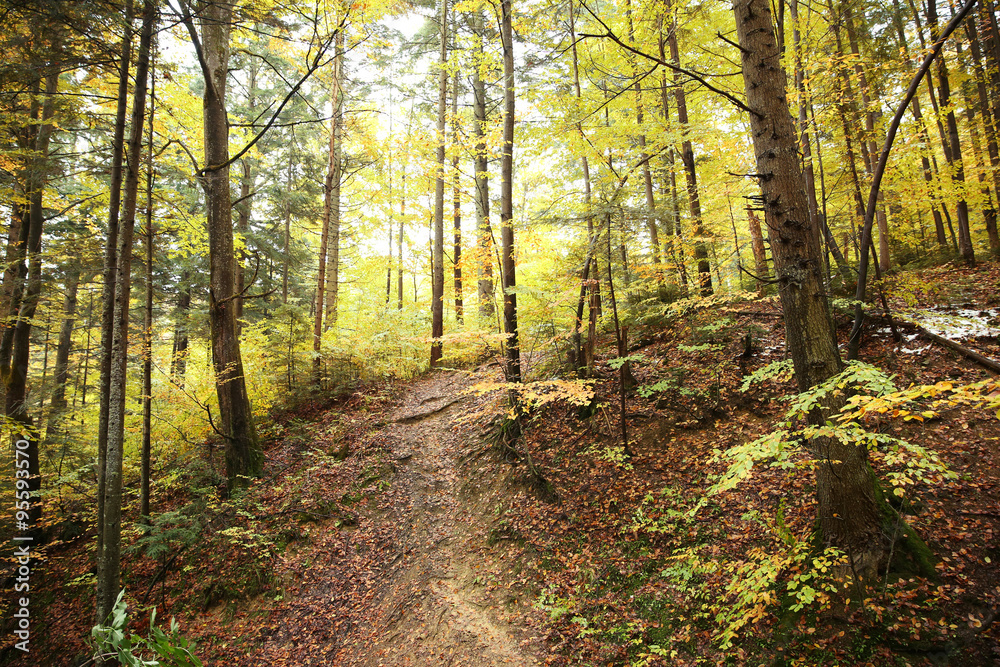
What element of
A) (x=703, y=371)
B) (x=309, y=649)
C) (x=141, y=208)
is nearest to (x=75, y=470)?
(x=141, y=208)

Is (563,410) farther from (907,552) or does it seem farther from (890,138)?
(890,138)

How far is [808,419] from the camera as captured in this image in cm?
410

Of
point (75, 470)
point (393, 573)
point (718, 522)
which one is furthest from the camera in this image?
point (75, 470)

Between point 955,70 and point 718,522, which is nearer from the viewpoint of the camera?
point 718,522

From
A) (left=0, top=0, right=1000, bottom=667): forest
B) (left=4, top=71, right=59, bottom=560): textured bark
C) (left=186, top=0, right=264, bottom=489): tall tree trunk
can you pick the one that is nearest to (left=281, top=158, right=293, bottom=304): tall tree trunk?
(left=0, top=0, right=1000, bottom=667): forest

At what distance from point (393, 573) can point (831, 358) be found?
6591 mm

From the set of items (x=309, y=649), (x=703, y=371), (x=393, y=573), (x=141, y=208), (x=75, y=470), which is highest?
(x=141, y=208)

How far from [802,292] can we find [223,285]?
28.7 feet

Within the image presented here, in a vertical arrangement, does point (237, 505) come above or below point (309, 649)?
above

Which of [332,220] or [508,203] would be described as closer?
[508,203]

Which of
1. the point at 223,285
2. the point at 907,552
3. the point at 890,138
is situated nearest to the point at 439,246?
the point at 223,285

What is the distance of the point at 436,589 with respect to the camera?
5.96m

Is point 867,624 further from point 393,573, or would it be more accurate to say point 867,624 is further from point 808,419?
point 393,573

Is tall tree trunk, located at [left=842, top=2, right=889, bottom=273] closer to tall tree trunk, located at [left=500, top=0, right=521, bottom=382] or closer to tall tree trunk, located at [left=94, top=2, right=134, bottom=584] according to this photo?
tall tree trunk, located at [left=500, top=0, right=521, bottom=382]
